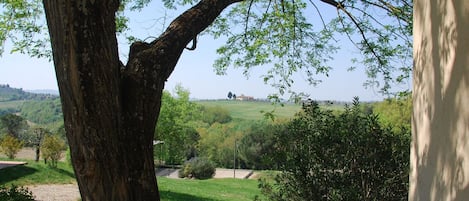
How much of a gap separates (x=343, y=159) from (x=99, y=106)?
3.41 meters

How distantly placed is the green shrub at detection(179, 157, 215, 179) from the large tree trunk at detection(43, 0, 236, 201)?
23.6m

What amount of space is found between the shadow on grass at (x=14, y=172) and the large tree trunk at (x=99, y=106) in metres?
12.4

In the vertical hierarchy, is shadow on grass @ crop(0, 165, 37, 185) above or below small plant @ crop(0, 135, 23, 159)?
below

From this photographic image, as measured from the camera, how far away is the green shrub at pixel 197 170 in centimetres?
2586

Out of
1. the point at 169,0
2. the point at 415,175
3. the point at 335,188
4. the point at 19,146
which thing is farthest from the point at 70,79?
the point at 19,146

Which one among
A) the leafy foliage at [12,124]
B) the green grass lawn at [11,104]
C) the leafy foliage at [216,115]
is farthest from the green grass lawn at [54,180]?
the green grass lawn at [11,104]

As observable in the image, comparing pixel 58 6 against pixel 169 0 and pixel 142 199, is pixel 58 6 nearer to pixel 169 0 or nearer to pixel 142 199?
pixel 142 199

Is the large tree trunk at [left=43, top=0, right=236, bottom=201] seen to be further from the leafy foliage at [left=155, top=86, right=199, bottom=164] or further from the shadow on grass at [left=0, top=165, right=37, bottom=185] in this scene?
the leafy foliage at [left=155, top=86, right=199, bottom=164]

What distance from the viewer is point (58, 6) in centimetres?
236

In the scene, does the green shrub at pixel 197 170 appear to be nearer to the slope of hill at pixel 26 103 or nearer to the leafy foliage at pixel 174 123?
the leafy foliage at pixel 174 123

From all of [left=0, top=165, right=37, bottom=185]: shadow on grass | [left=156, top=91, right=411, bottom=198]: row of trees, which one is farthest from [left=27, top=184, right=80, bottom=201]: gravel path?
[left=156, top=91, right=411, bottom=198]: row of trees

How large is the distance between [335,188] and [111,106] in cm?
326

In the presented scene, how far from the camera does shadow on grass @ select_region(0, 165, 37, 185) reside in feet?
43.8

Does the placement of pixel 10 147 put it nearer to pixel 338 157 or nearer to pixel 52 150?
pixel 52 150
